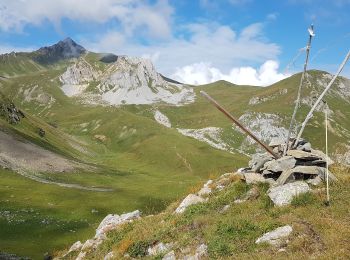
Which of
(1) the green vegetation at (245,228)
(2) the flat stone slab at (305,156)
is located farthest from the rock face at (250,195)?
(2) the flat stone slab at (305,156)

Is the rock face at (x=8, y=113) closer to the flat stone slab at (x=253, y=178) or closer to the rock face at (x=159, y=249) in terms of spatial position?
the flat stone slab at (x=253, y=178)

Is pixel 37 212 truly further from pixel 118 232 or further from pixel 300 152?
pixel 300 152

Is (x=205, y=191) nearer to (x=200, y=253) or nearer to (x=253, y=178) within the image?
(x=253, y=178)

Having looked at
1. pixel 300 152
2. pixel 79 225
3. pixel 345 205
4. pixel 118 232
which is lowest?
pixel 79 225

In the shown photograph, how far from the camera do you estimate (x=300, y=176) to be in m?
27.8

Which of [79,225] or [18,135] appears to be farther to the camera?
[18,135]

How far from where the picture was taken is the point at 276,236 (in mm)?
20828

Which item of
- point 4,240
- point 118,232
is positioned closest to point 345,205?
point 118,232

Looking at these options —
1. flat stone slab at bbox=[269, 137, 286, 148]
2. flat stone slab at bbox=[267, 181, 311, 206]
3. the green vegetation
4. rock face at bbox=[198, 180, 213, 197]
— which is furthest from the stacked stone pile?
rock face at bbox=[198, 180, 213, 197]

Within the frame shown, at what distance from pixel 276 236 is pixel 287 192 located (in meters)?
5.52

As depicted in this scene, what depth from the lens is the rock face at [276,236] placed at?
20478 millimetres

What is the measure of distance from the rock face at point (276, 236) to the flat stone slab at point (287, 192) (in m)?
3.97

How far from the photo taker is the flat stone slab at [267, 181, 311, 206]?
82.9 ft

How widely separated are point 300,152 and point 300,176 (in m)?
2.62
